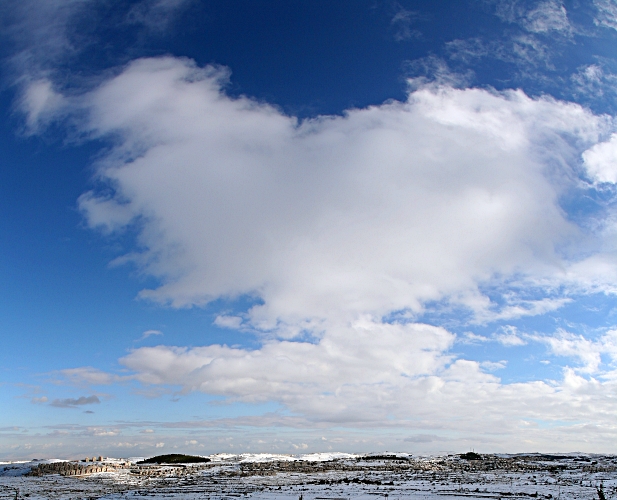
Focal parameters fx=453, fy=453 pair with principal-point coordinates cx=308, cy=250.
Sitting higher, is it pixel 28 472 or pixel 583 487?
pixel 583 487

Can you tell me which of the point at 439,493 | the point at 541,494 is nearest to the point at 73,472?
the point at 439,493

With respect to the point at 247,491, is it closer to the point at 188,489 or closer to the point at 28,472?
the point at 188,489

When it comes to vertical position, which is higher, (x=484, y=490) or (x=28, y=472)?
(x=484, y=490)

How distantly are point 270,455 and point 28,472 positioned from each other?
Result: 74.4 m

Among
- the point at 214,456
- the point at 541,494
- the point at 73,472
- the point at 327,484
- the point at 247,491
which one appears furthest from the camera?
the point at 214,456

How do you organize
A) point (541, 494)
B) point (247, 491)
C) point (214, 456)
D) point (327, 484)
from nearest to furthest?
point (541, 494), point (247, 491), point (327, 484), point (214, 456)

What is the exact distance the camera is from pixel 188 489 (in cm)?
5731

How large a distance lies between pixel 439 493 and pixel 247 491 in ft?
72.7

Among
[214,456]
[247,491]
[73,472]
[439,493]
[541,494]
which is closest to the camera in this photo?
[541,494]

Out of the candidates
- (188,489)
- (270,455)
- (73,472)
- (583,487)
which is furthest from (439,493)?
(270,455)

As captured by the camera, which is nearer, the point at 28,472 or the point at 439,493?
the point at 439,493

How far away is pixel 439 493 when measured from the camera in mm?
49469

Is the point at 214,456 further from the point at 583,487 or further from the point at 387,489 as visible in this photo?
the point at 583,487

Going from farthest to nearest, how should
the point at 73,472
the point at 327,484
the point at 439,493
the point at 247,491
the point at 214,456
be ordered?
the point at 214,456 < the point at 73,472 < the point at 327,484 < the point at 247,491 < the point at 439,493
